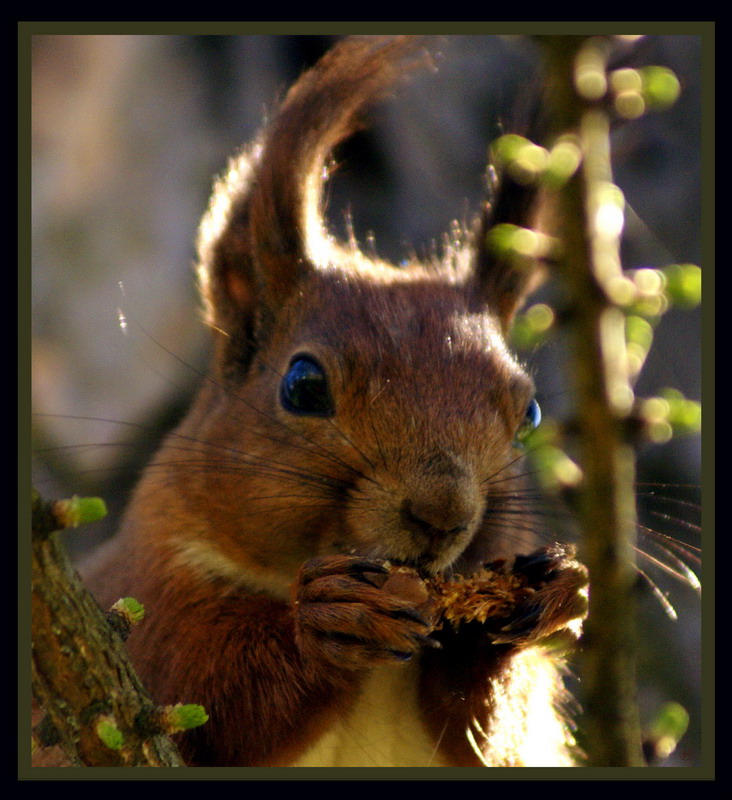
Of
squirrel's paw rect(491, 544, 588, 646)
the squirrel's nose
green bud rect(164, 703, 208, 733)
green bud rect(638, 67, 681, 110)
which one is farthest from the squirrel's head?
green bud rect(638, 67, 681, 110)

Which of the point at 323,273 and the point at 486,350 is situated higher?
the point at 323,273

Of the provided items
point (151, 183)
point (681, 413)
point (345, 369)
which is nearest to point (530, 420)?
point (345, 369)

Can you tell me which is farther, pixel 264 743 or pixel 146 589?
pixel 146 589

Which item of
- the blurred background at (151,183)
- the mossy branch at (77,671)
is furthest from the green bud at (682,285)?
the blurred background at (151,183)

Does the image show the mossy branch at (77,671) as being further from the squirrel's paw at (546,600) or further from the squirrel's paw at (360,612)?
the squirrel's paw at (546,600)

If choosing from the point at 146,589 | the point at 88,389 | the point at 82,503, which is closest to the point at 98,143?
the point at 88,389

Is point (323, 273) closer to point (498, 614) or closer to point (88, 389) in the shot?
point (498, 614)

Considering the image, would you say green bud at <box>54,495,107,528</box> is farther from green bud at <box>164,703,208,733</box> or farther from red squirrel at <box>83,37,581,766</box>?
red squirrel at <box>83,37,581,766</box>

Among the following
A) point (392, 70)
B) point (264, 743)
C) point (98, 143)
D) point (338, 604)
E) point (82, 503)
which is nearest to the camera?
point (82, 503)

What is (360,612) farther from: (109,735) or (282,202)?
(282,202)
